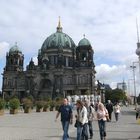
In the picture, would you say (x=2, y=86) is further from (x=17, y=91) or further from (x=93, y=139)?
(x=93, y=139)

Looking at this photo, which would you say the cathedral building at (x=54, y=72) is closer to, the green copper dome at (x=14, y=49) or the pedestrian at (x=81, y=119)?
the green copper dome at (x=14, y=49)

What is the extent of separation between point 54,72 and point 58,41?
11752 millimetres

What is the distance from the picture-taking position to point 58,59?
374 ft

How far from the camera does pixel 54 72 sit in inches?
4427

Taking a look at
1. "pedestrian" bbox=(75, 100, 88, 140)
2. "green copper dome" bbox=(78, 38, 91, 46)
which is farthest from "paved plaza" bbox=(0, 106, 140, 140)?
"green copper dome" bbox=(78, 38, 91, 46)

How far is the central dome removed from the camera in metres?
117

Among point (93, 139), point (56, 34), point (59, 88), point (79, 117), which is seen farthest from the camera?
point (56, 34)

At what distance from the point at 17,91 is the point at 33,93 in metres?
6.59

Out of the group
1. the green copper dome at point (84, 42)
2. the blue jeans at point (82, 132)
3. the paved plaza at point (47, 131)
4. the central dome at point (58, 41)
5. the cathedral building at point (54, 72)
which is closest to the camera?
the blue jeans at point (82, 132)

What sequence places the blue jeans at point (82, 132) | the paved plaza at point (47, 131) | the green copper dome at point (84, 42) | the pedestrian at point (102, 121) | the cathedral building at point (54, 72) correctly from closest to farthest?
the blue jeans at point (82, 132), the pedestrian at point (102, 121), the paved plaza at point (47, 131), the cathedral building at point (54, 72), the green copper dome at point (84, 42)

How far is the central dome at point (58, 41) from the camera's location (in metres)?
117

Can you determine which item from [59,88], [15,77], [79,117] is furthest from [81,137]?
[15,77]

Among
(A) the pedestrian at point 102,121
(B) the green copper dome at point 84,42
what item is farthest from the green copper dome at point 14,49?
(A) the pedestrian at point 102,121

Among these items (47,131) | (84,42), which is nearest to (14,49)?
(84,42)
